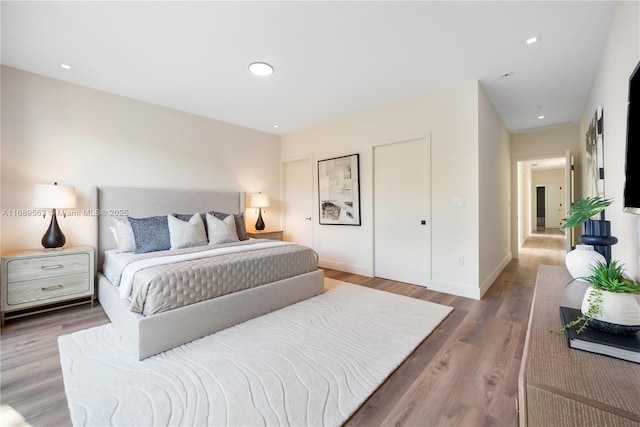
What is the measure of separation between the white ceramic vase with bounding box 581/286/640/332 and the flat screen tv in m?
0.59

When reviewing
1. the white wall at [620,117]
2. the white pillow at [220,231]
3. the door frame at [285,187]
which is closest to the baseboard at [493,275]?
the white wall at [620,117]

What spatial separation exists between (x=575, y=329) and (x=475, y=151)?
2640 mm

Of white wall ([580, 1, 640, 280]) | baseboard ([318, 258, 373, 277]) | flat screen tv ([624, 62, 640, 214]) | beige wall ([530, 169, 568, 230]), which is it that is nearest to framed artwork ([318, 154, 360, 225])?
baseboard ([318, 258, 373, 277])

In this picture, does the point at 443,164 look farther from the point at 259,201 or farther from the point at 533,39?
the point at 259,201

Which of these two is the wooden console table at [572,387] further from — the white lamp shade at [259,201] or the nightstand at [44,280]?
the white lamp shade at [259,201]

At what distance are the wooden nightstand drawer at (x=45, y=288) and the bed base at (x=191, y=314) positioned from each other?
0.19m

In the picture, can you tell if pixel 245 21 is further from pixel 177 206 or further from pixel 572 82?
pixel 572 82

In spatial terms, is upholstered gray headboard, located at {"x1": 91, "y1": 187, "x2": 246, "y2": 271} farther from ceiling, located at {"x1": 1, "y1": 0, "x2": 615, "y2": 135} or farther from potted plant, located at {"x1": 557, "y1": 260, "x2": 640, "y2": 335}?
potted plant, located at {"x1": 557, "y1": 260, "x2": 640, "y2": 335}

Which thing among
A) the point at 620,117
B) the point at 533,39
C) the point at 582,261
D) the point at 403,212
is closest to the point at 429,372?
the point at 582,261

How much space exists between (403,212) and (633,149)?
8.48 ft

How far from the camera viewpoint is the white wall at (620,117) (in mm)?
1497

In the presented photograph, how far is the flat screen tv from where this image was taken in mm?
1178

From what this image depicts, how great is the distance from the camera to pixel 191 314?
2.07 meters

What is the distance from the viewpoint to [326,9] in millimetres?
1960
